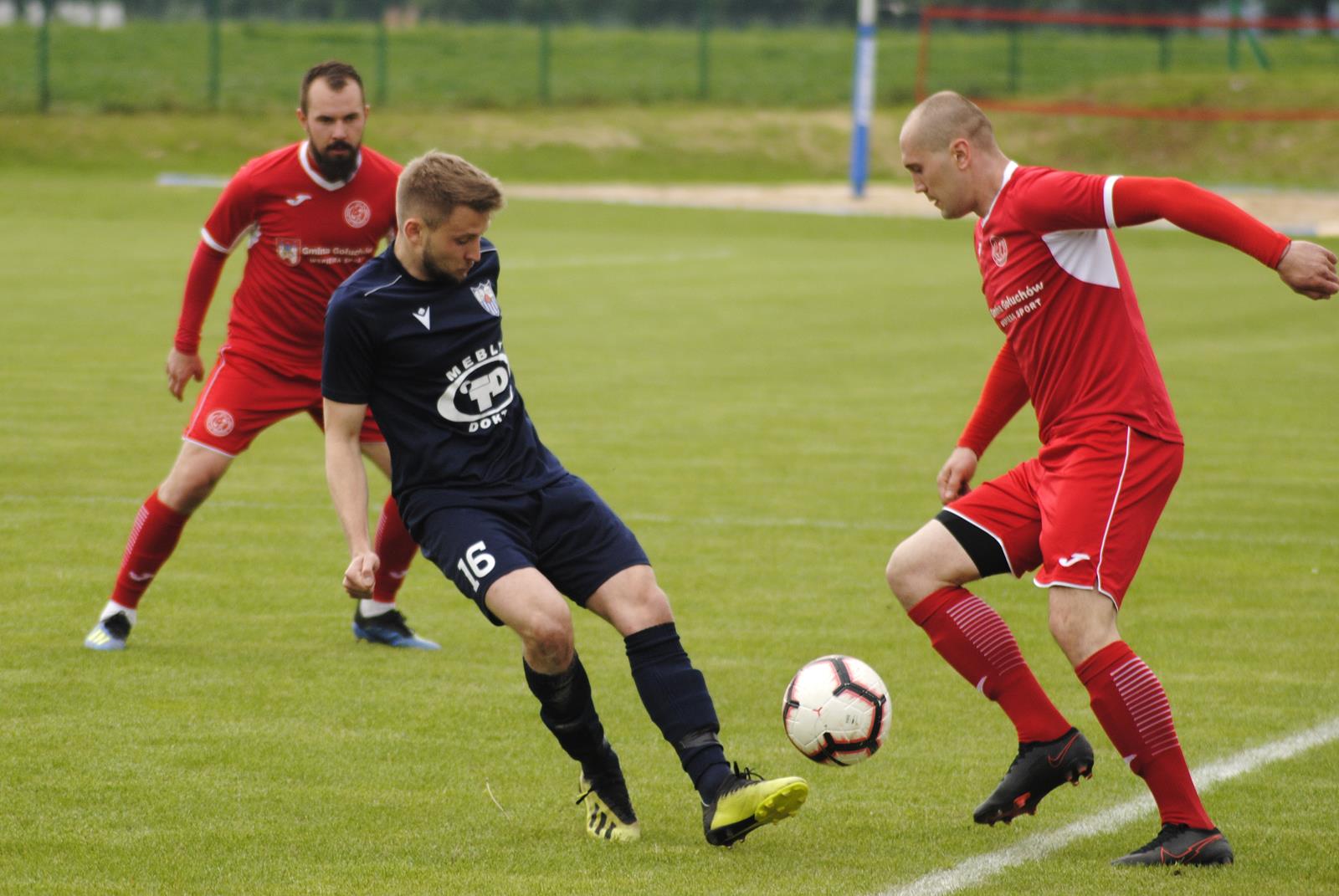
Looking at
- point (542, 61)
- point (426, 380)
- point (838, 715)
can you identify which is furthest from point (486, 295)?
point (542, 61)

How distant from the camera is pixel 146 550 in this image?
731cm

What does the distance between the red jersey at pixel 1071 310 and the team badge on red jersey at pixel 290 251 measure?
3373 mm

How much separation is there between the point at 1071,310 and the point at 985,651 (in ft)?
3.45

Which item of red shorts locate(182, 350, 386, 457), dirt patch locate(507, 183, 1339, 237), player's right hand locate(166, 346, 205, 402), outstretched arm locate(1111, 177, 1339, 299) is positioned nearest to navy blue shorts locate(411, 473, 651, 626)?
outstretched arm locate(1111, 177, 1339, 299)

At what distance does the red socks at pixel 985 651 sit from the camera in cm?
534

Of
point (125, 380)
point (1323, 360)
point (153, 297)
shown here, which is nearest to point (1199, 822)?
point (125, 380)

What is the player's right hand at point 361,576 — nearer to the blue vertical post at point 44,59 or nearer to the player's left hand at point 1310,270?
the player's left hand at point 1310,270

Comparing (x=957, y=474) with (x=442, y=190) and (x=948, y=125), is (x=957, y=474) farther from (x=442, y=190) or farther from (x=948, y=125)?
(x=442, y=190)

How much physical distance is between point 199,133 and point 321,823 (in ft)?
121

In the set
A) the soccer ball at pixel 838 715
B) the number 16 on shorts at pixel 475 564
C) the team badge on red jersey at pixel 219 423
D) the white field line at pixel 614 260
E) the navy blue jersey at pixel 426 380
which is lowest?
the white field line at pixel 614 260

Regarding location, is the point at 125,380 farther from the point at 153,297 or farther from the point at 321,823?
the point at 321,823

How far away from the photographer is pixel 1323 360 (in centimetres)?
1730

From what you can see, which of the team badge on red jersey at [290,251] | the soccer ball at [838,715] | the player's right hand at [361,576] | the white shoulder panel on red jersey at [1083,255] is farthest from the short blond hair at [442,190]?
the team badge on red jersey at [290,251]

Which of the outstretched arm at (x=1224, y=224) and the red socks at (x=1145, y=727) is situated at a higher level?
the outstretched arm at (x=1224, y=224)
